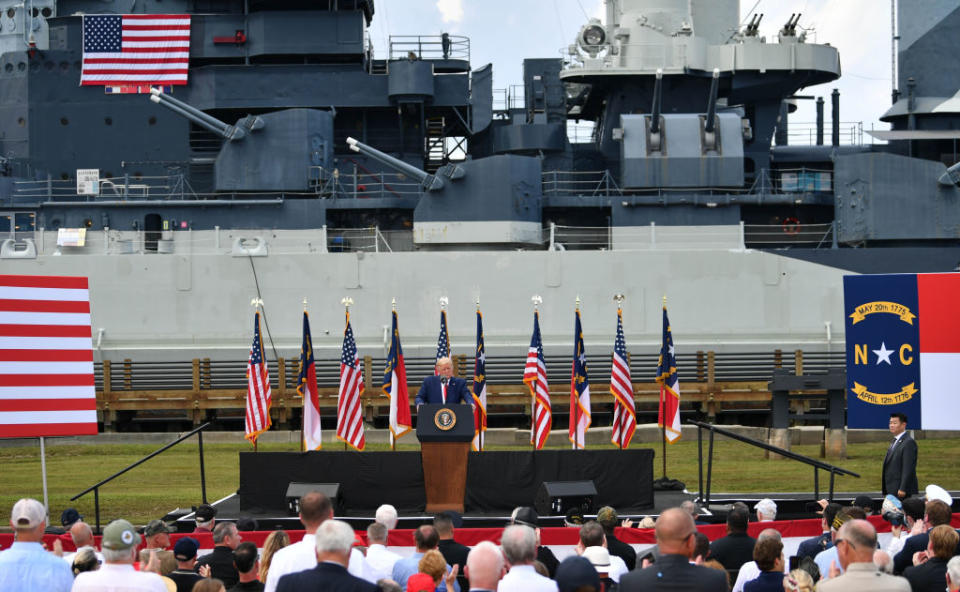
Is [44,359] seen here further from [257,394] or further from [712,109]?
[712,109]

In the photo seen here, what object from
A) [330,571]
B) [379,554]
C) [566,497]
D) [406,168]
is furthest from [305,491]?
[406,168]

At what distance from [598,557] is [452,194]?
19993 millimetres

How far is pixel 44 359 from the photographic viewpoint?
49.2 feet

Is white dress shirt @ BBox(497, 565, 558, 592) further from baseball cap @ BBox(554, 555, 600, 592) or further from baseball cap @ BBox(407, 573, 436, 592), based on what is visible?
baseball cap @ BBox(407, 573, 436, 592)

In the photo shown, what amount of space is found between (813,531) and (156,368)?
18.8 meters

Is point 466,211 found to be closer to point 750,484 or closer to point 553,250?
point 553,250

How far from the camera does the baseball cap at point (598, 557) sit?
8328 mm

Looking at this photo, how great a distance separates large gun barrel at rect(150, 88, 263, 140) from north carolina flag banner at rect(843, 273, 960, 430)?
1620 centimetres

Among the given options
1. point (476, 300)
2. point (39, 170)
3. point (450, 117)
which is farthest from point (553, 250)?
point (39, 170)

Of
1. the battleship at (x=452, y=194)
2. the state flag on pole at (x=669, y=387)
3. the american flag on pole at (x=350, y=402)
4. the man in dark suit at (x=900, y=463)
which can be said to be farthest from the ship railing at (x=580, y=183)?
the man in dark suit at (x=900, y=463)

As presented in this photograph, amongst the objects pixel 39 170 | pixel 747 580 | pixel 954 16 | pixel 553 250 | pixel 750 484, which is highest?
→ pixel 954 16

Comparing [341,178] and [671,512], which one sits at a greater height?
[341,178]

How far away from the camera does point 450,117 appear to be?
31.3m

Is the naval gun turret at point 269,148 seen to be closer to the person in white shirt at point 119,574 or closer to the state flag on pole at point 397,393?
the state flag on pole at point 397,393
